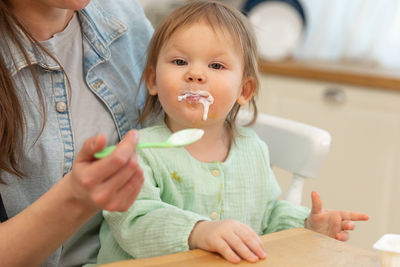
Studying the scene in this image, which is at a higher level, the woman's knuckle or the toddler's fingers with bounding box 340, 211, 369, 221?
the woman's knuckle

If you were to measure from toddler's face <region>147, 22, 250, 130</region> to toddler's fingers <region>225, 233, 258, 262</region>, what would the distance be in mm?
295

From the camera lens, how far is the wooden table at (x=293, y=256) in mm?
732

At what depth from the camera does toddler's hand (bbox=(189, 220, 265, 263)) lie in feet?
2.47

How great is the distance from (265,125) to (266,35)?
1.52 m

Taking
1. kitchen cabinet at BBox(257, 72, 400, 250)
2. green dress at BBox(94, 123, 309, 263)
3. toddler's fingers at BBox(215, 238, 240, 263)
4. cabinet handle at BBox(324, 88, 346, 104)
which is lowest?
kitchen cabinet at BBox(257, 72, 400, 250)

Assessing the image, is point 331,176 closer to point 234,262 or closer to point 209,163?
point 209,163

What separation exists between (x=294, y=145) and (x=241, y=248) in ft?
1.59

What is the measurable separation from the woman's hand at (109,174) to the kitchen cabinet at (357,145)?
6.01 ft

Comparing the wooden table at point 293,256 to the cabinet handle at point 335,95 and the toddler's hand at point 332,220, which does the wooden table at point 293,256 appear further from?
the cabinet handle at point 335,95

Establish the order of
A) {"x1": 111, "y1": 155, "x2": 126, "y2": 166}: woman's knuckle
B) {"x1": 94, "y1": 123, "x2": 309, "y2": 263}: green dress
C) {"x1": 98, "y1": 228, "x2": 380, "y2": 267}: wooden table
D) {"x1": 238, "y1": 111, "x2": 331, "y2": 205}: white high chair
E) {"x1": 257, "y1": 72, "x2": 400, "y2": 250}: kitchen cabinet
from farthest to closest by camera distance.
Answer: {"x1": 257, "y1": 72, "x2": 400, "y2": 250}: kitchen cabinet, {"x1": 238, "y1": 111, "x2": 331, "y2": 205}: white high chair, {"x1": 94, "y1": 123, "x2": 309, "y2": 263}: green dress, {"x1": 98, "y1": 228, "x2": 380, "y2": 267}: wooden table, {"x1": 111, "y1": 155, "x2": 126, "y2": 166}: woman's knuckle

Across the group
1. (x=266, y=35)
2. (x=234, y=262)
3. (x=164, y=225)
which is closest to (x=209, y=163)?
(x=164, y=225)

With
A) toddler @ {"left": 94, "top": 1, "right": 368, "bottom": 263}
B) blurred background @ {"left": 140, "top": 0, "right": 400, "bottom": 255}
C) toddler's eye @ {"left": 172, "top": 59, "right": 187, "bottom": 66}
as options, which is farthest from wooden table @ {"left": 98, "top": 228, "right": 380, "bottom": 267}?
blurred background @ {"left": 140, "top": 0, "right": 400, "bottom": 255}

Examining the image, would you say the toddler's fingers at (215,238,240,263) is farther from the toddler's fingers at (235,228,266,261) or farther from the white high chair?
the white high chair

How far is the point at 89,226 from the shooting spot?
1.07 metres
